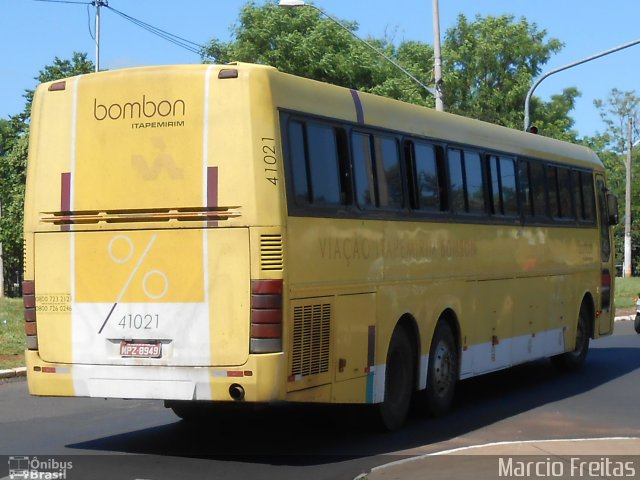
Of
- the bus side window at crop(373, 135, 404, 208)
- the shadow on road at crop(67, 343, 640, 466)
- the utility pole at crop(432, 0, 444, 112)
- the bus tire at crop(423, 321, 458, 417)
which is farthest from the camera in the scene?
the utility pole at crop(432, 0, 444, 112)

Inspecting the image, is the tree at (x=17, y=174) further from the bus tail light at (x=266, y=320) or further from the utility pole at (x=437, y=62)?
the bus tail light at (x=266, y=320)

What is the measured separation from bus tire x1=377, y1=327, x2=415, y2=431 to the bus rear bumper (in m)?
2.41

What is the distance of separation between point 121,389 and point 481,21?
6336 centimetres

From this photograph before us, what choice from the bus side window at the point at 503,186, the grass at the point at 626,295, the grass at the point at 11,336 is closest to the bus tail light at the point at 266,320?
the bus side window at the point at 503,186

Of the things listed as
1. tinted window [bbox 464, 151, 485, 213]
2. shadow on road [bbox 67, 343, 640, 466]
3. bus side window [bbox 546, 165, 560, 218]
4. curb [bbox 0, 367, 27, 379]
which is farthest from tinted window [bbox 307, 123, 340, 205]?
curb [bbox 0, 367, 27, 379]

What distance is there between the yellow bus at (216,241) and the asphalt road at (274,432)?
1.72 ft

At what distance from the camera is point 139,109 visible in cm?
1058

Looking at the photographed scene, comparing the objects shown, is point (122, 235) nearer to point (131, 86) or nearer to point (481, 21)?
point (131, 86)

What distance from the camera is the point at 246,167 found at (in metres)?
10.1

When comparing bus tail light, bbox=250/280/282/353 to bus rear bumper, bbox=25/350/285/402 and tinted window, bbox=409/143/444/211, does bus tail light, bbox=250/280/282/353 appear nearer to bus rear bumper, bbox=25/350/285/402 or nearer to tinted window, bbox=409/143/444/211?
bus rear bumper, bbox=25/350/285/402

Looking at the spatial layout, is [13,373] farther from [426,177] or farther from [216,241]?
[216,241]

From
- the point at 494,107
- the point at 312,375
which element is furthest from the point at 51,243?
the point at 494,107

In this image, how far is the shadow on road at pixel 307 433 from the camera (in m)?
11.0

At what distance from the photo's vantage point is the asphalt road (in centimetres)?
1027
